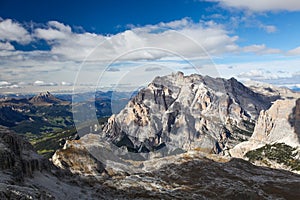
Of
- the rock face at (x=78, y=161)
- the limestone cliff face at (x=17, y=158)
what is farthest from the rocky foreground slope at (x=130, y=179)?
the rock face at (x=78, y=161)

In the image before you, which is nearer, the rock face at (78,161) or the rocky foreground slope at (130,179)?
the rocky foreground slope at (130,179)

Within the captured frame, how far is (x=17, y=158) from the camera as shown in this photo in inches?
2987

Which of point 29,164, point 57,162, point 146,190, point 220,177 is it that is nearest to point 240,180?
point 220,177

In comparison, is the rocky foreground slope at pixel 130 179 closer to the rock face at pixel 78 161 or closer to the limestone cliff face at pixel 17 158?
the limestone cliff face at pixel 17 158

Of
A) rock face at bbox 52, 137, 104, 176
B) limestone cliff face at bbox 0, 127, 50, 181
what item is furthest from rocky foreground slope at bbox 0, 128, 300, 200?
rock face at bbox 52, 137, 104, 176

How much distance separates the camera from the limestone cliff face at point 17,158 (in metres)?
68.7

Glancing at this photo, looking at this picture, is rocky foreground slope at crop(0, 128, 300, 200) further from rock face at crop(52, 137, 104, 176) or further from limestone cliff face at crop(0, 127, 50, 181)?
rock face at crop(52, 137, 104, 176)

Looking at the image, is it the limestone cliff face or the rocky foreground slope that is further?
the rocky foreground slope

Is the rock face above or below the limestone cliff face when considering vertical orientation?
below

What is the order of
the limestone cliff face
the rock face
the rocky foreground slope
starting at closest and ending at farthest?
the limestone cliff face < the rocky foreground slope < the rock face

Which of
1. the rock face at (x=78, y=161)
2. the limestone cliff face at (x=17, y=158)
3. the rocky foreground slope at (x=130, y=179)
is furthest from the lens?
the rock face at (x=78, y=161)

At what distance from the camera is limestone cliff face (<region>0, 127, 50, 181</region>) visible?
68.7m

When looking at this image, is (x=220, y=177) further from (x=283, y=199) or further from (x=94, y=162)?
(x=94, y=162)

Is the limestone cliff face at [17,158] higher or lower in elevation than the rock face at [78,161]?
higher
